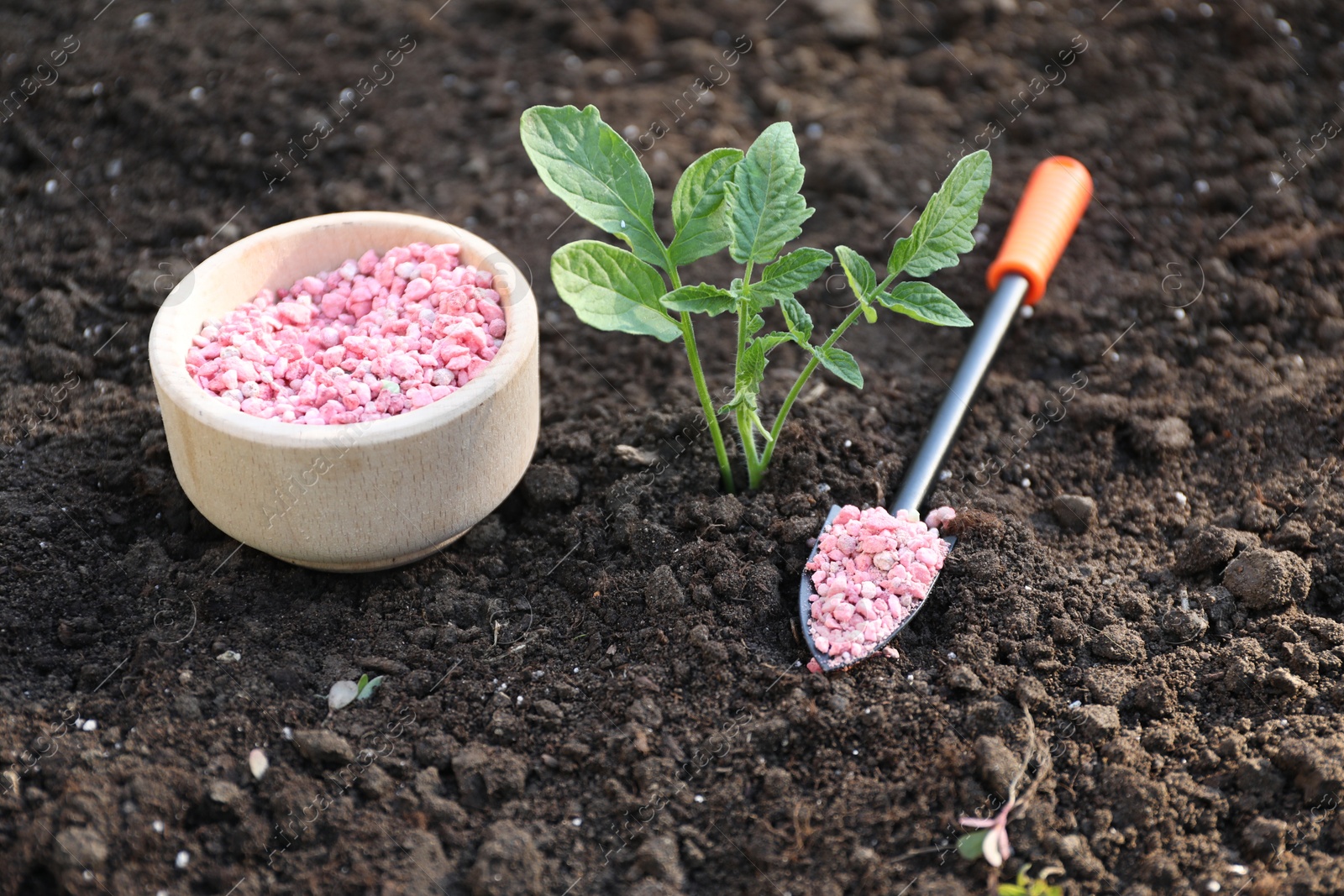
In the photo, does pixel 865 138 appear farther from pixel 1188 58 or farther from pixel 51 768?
pixel 51 768

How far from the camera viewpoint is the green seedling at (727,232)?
2107 mm

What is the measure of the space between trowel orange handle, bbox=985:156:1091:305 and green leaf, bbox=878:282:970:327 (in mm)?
787

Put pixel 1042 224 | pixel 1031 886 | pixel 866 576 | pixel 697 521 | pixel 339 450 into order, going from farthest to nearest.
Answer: pixel 1042 224 → pixel 697 521 → pixel 866 576 → pixel 339 450 → pixel 1031 886

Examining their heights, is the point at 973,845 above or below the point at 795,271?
below

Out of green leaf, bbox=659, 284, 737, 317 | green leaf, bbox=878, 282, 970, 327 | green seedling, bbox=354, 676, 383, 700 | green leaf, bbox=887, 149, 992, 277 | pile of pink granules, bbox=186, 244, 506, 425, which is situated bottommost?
green seedling, bbox=354, 676, 383, 700

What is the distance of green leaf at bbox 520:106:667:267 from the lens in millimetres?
2125

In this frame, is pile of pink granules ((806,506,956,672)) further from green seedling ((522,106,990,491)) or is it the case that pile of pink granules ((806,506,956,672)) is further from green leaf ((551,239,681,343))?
green leaf ((551,239,681,343))

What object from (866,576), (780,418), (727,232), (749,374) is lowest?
(866,576)

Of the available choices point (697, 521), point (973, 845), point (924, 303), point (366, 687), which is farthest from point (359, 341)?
point (973, 845)

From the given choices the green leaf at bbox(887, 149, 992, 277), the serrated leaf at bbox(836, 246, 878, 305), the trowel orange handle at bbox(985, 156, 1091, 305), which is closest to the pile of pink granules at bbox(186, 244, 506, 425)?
the serrated leaf at bbox(836, 246, 878, 305)

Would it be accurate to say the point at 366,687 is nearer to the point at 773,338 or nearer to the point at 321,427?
the point at 321,427

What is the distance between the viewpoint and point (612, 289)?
2.14 metres

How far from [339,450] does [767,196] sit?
2.93ft

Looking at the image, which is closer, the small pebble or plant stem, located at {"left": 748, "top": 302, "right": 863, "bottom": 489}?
the small pebble
